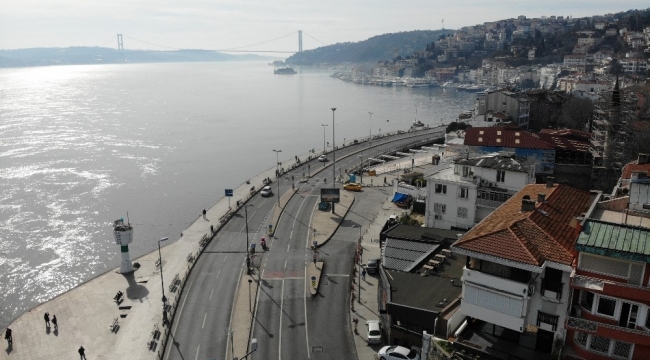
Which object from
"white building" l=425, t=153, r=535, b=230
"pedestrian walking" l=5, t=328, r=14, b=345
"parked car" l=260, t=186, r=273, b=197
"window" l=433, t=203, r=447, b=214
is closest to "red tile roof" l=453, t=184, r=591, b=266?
"white building" l=425, t=153, r=535, b=230

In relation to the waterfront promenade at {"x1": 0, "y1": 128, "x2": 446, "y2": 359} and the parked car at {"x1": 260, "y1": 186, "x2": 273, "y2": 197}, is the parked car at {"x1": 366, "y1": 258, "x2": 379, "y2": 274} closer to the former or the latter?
the waterfront promenade at {"x1": 0, "y1": 128, "x2": 446, "y2": 359}

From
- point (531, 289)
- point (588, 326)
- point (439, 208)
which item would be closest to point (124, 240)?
point (439, 208)

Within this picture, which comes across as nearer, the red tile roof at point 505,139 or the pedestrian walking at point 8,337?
the pedestrian walking at point 8,337

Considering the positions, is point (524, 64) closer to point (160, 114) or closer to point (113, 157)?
point (160, 114)

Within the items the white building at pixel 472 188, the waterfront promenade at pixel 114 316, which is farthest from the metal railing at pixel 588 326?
the white building at pixel 472 188

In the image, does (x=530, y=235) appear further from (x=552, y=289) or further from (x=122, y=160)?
(x=122, y=160)

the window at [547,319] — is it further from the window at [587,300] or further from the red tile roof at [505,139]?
the red tile roof at [505,139]
